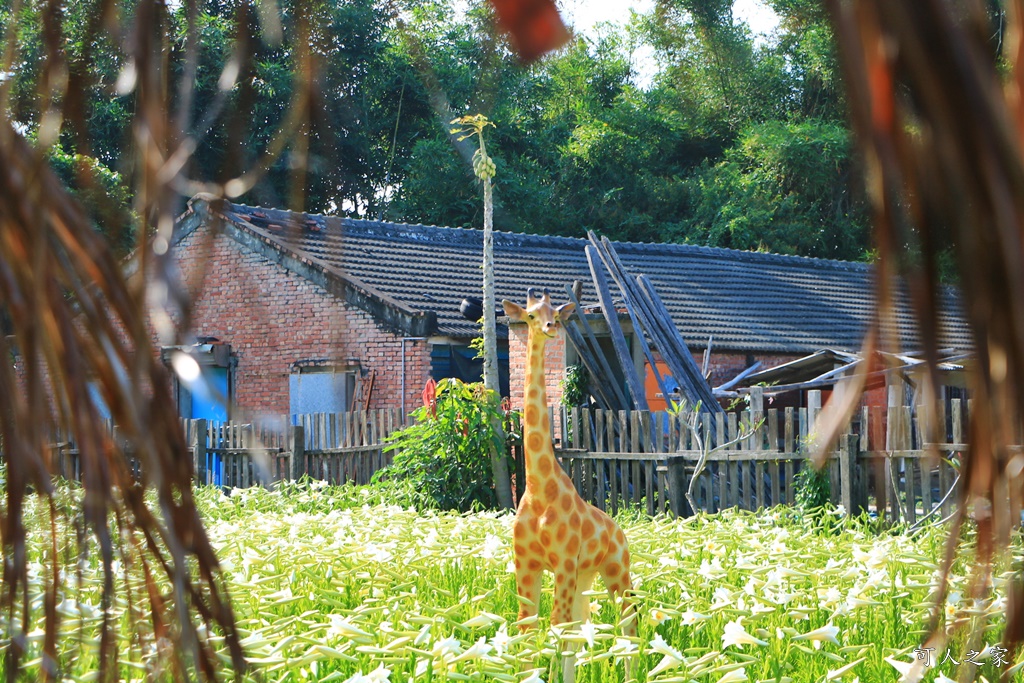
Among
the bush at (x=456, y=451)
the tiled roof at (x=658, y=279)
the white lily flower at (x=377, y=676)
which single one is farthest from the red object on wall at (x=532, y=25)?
the tiled roof at (x=658, y=279)

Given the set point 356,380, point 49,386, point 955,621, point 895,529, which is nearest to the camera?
point 955,621

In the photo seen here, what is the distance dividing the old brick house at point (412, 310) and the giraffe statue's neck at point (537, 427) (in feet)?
27.2

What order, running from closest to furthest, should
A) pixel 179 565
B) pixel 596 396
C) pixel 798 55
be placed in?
1. pixel 179 565
2. pixel 798 55
3. pixel 596 396

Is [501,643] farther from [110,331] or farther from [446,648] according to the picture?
[110,331]

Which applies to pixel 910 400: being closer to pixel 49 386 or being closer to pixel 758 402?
pixel 758 402

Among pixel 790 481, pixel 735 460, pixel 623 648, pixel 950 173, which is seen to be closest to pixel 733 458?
pixel 735 460

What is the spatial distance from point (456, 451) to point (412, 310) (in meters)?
6.03

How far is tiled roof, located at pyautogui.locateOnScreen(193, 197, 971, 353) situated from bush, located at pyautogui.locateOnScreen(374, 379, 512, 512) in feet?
18.2

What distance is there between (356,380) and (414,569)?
1159 cm

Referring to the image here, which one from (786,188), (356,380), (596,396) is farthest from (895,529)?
(786,188)

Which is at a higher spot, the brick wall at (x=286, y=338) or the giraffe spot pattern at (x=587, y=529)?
the brick wall at (x=286, y=338)

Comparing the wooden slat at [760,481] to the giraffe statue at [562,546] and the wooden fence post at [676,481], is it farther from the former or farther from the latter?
the giraffe statue at [562,546]

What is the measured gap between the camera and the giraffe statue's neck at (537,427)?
4656 mm

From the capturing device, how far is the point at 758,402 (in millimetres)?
10359
